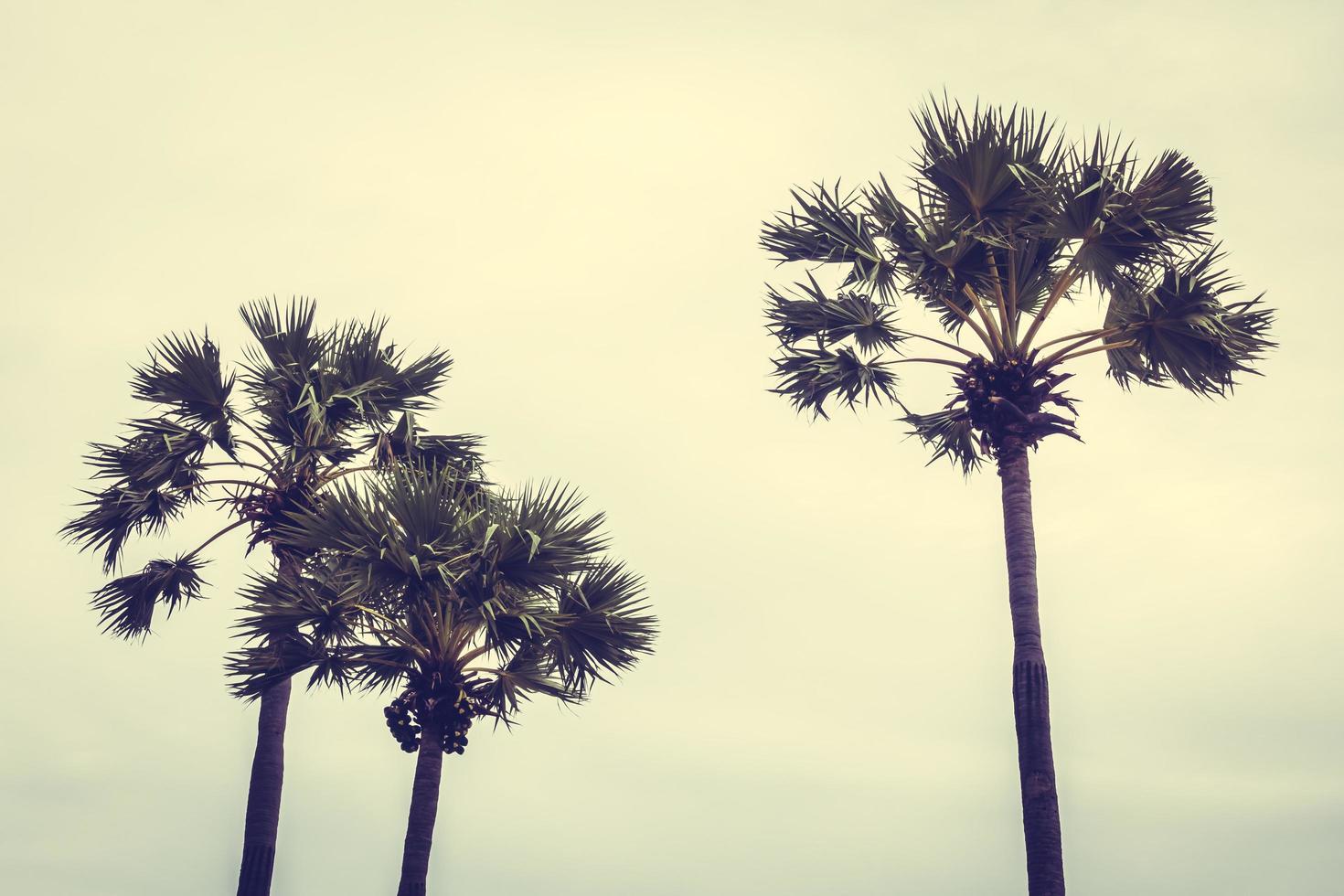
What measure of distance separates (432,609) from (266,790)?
441cm

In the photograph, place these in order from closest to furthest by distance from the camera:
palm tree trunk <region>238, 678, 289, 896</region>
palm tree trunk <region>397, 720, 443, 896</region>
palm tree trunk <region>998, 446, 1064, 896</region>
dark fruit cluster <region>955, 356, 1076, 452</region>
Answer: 1. palm tree trunk <region>998, 446, 1064, 896</region>
2. dark fruit cluster <region>955, 356, 1076, 452</region>
3. palm tree trunk <region>397, 720, 443, 896</region>
4. palm tree trunk <region>238, 678, 289, 896</region>

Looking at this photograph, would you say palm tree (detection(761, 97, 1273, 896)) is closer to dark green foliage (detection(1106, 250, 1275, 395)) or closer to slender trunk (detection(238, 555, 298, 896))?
dark green foliage (detection(1106, 250, 1275, 395))

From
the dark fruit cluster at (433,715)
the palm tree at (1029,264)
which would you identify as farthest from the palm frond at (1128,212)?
the dark fruit cluster at (433,715)

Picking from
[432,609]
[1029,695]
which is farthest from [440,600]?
[1029,695]

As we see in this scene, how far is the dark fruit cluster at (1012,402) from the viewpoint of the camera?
787 inches

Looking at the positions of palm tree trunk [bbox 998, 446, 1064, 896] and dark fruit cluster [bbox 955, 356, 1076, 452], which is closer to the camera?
palm tree trunk [bbox 998, 446, 1064, 896]

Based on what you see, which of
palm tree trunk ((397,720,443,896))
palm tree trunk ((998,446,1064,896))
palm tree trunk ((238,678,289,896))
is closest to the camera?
palm tree trunk ((998,446,1064,896))

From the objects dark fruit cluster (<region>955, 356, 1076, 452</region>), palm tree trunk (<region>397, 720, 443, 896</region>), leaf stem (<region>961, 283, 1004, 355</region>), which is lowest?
palm tree trunk (<region>397, 720, 443, 896</region>)

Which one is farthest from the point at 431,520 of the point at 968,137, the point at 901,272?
the point at 968,137

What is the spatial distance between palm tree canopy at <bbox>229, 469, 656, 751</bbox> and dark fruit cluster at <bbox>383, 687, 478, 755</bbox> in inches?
1.2

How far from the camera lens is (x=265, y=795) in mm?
23094

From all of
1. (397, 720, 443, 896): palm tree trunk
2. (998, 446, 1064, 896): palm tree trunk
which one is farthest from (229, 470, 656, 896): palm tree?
(998, 446, 1064, 896): palm tree trunk

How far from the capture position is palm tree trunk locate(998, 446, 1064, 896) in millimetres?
17703

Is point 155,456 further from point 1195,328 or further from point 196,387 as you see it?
point 1195,328
